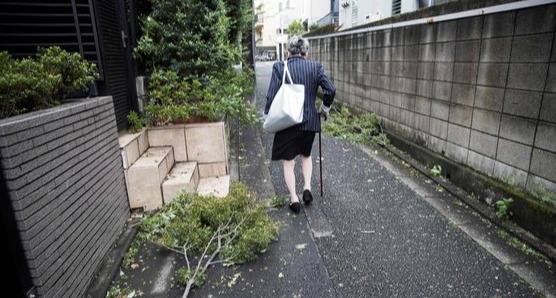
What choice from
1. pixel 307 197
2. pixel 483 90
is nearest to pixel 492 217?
pixel 483 90

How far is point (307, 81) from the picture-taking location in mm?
3777

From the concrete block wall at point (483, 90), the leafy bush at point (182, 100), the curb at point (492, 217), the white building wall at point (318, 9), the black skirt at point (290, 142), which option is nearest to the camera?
the curb at point (492, 217)

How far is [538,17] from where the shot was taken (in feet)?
10.5

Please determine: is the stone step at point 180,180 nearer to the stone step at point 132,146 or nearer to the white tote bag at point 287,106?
the stone step at point 132,146

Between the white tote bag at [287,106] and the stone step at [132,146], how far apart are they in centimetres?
162

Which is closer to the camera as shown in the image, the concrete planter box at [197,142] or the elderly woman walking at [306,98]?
the elderly woman walking at [306,98]

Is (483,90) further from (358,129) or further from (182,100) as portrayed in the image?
(182,100)

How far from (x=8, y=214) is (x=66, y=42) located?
8.04ft

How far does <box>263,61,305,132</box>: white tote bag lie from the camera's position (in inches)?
144

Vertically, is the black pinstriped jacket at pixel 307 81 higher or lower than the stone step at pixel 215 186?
higher

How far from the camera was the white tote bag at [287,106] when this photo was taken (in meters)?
3.67

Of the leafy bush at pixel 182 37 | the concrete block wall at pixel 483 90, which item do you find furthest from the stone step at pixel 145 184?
the concrete block wall at pixel 483 90

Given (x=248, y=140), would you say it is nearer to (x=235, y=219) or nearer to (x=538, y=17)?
(x=235, y=219)

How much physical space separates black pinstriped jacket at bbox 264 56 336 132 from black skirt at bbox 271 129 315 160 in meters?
0.10
